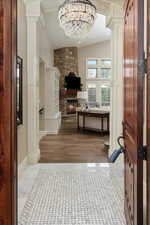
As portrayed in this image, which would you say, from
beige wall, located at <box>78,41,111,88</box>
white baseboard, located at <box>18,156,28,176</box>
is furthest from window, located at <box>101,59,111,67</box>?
white baseboard, located at <box>18,156,28,176</box>

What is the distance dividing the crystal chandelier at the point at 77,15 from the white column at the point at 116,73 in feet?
1.54

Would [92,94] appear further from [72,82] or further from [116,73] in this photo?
[116,73]

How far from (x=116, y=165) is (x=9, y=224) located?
3.59 m

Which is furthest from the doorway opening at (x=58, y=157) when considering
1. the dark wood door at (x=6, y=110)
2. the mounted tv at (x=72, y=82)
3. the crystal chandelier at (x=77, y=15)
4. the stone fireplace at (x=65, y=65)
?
the mounted tv at (x=72, y=82)

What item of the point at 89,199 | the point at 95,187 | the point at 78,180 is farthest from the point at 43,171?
the point at 89,199

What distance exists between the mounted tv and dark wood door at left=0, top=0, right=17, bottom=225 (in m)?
12.1

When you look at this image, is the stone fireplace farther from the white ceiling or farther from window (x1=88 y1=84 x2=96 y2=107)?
A: window (x1=88 y1=84 x2=96 y2=107)

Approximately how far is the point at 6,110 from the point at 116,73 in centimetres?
395

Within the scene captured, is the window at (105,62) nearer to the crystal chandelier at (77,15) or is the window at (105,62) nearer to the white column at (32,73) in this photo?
the crystal chandelier at (77,15)

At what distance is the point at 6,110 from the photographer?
142 centimetres

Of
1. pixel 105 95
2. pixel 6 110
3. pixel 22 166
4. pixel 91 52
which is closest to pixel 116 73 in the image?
pixel 22 166

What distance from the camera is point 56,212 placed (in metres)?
2.79

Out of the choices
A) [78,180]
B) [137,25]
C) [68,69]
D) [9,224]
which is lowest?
[78,180]

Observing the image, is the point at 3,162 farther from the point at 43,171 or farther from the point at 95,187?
the point at 43,171
